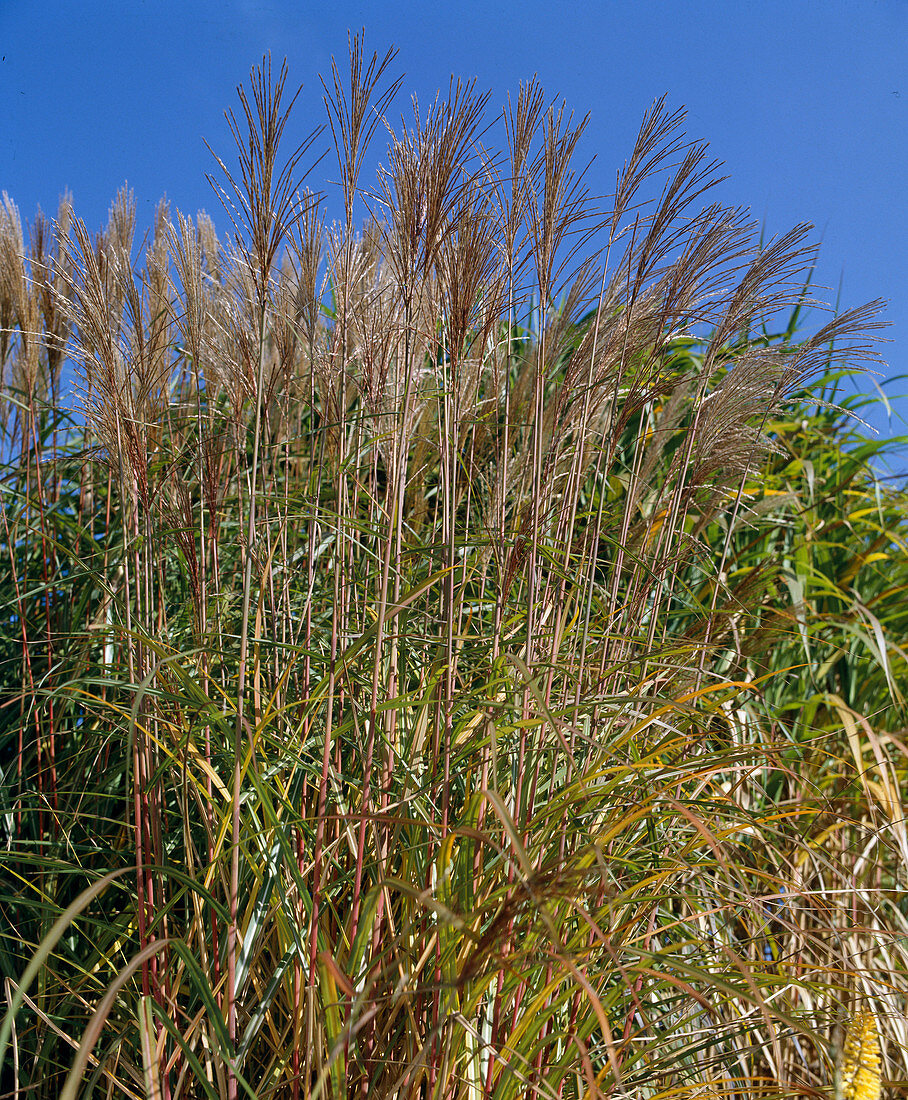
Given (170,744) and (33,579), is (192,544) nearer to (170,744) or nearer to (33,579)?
(170,744)

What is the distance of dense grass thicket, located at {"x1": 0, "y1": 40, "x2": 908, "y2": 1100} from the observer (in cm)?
107

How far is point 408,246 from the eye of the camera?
116 centimetres

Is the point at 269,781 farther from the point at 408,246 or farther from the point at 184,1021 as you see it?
the point at 408,246

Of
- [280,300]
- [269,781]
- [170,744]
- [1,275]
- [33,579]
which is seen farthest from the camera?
[33,579]

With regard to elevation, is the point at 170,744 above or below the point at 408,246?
below

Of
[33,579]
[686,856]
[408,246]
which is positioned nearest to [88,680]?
[408,246]

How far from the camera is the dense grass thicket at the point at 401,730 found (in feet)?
3.50

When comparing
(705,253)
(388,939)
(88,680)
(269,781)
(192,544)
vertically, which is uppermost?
(705,253)

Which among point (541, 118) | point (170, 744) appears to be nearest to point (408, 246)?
point (541, 118)

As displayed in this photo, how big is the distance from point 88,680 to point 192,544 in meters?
0.28

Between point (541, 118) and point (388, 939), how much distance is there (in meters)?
1.48

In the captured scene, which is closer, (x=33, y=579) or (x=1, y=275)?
(x=1, y=275)

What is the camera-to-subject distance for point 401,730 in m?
1.54

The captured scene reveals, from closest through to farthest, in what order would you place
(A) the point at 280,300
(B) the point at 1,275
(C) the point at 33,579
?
1. (A) the point at 280,300
2. (B) the point at 1,275
3. (C) the point at 33,579
